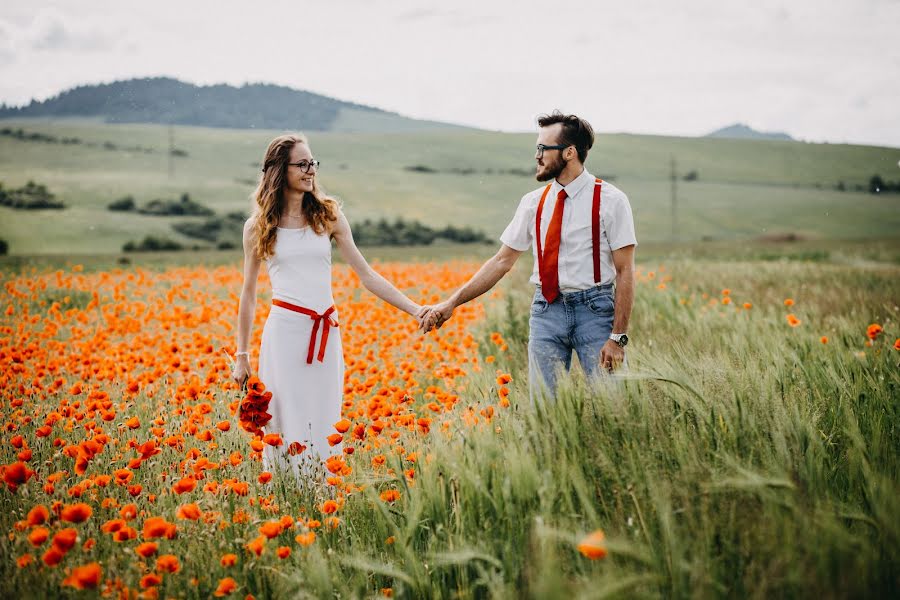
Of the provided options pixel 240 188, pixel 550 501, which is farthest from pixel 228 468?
pixel 240 188

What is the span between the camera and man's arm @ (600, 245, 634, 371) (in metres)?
3.46

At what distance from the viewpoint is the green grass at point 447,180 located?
40.8 meters

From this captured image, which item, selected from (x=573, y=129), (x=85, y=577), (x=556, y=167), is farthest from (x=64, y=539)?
(x=573, y=129)

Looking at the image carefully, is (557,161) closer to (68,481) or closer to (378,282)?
(378,282)

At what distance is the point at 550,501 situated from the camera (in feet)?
7.00

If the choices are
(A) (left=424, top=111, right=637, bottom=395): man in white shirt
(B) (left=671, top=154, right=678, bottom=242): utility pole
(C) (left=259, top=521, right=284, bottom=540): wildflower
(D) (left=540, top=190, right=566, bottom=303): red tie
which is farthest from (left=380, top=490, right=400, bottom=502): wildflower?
(B) (left=671, top=154, right=678, bottom=242): utility pole

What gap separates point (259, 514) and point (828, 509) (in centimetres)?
225

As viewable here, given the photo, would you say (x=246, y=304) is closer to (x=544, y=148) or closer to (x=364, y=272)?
(x=364, y=272)

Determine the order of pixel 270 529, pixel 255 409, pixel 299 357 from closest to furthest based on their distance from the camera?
pixel 270 529 → pixel 255 409 → pixel 299 357

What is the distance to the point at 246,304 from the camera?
156 inches

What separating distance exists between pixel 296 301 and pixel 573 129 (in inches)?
75.8

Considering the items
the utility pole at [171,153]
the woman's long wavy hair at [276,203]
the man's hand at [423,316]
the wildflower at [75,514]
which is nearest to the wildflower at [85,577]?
the wildflower at [75,514]

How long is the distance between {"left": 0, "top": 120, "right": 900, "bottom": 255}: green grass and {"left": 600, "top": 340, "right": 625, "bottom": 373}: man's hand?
29.8 m

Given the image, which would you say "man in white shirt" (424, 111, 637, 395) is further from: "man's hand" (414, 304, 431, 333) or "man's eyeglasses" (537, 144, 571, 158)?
"man's hand" (414, 304, 431, 333)
